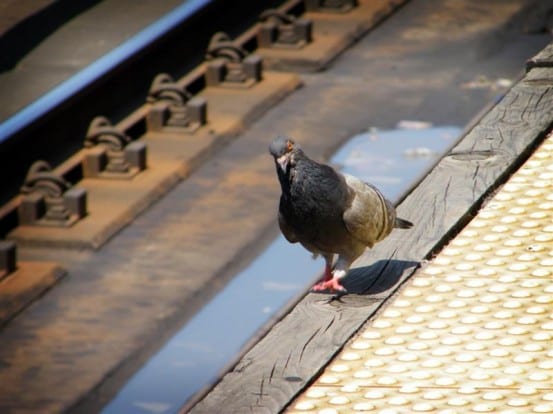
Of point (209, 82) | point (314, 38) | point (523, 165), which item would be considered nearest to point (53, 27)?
point (209, 82)

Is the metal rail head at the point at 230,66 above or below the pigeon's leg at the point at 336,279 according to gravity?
below

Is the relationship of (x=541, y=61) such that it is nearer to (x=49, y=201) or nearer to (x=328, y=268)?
(x=328, y=268)

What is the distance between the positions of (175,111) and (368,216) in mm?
6229

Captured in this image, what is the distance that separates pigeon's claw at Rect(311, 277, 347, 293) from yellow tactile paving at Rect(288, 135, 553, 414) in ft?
0.73

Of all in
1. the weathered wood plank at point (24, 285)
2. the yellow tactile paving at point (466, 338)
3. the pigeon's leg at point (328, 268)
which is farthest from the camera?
the weathered wood plank at point (24, 285)

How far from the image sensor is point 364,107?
459 inches

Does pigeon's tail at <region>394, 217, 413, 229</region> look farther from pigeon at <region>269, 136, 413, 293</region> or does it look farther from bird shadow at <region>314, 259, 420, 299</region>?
A: bird shadow at <region>314, 259, 420, 299</region>

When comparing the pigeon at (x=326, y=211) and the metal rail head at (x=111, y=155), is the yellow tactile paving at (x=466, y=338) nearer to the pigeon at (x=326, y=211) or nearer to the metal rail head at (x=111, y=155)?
the pigeon at (x=326, y=211)

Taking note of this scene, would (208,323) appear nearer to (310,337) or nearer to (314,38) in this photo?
(310,337)

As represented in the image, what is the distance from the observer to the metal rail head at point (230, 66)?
39.6 ft

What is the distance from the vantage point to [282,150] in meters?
4.76

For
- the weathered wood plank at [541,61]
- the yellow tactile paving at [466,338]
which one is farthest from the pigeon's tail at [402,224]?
the weathered wood plank at [541,61]

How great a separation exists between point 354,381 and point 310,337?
0.91ft

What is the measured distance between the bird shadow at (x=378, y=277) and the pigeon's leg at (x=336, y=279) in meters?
0.02
